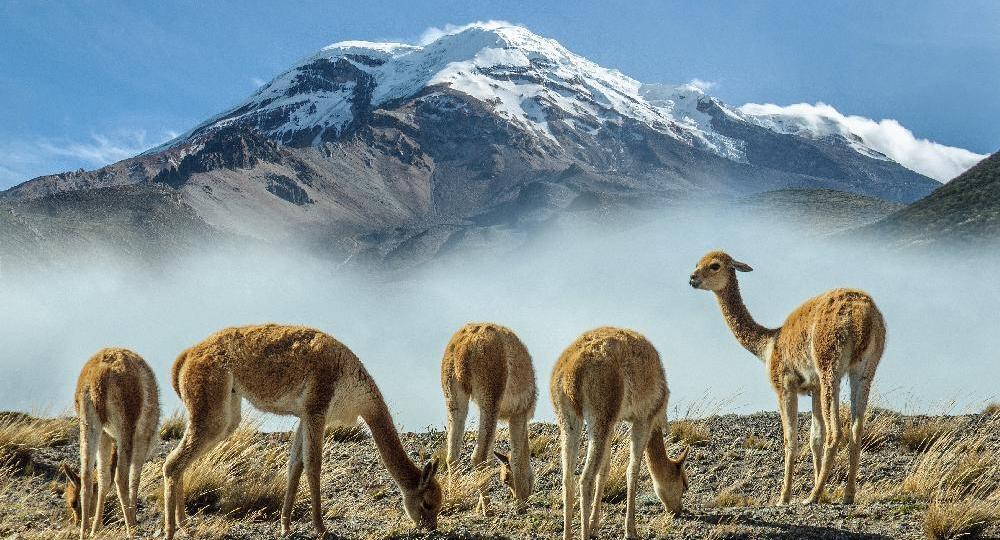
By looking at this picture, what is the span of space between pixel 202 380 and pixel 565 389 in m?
3.05

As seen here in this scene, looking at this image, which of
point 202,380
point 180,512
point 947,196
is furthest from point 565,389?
point 947,196

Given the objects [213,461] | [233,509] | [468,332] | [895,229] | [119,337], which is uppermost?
[119,337]

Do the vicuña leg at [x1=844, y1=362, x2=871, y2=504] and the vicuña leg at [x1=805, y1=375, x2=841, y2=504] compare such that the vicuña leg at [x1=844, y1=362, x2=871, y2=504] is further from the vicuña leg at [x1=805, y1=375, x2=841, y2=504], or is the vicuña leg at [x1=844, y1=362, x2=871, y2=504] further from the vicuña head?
the vicuña head

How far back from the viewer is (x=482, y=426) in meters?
8.31

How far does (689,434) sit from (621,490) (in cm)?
262

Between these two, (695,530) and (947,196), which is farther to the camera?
(947,196)

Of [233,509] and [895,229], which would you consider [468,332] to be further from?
[895,229]

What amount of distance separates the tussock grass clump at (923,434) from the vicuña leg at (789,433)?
2.88 meters

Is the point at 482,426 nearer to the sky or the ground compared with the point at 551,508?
nearer to the sky

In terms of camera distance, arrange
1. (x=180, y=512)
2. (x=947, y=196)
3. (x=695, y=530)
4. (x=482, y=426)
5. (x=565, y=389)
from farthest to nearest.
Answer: (x=947, y=196)
(x=482, y=426)
(x=180, y=512)
(x=695, y=530)
(x=565, y=389)

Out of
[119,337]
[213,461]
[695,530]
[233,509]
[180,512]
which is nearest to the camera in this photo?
[695,530]

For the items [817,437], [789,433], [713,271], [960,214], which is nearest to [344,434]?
[713,271]

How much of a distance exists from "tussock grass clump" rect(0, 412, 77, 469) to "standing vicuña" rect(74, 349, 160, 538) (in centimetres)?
333

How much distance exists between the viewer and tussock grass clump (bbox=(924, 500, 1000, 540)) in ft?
21.5
